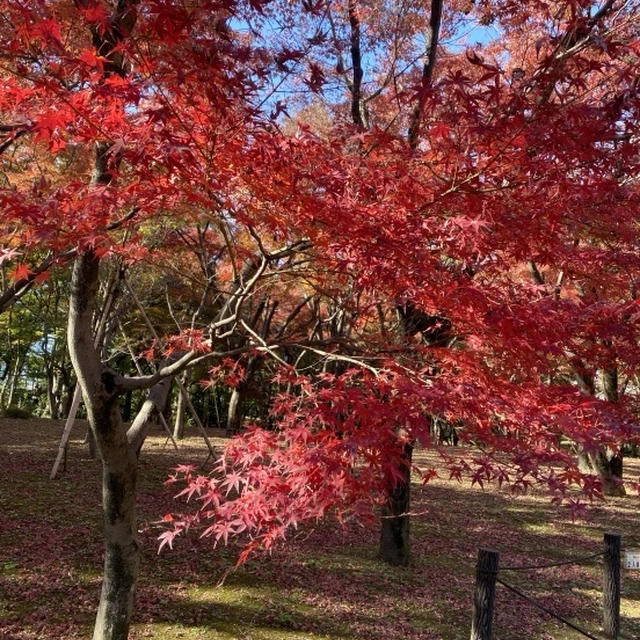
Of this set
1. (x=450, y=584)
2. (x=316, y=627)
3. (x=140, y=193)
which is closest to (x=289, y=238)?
(x=140, y=193)

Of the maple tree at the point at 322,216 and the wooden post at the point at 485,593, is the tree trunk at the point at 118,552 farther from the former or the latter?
the wooden post at the point at 485,593

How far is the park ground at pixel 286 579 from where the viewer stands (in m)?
5.66

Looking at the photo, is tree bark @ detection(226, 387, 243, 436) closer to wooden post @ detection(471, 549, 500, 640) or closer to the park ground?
the park ground

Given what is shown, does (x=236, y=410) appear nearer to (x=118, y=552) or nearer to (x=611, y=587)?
(x=611, y=587)

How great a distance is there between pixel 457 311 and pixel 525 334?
535 millimetres

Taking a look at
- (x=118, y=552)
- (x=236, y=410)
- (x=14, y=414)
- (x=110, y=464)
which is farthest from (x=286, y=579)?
(x=14, y=414)

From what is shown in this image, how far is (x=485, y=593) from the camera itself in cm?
461

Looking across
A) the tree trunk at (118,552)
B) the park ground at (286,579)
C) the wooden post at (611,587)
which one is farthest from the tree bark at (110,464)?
the wooden post at (611,587)

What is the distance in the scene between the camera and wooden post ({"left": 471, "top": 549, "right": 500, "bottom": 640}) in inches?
181

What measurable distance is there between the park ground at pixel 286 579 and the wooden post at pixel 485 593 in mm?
1452

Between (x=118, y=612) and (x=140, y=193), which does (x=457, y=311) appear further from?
(x=118, y=612)

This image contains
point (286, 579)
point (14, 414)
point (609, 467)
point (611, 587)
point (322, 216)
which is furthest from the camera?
point (14, 414)

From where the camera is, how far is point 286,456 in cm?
374

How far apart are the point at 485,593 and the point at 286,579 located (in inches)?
126
